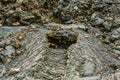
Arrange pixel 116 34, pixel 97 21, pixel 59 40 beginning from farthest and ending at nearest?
pixel 97 21 < pixel 116 34 < pixel 59 40

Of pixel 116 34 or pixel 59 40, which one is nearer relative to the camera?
pixel 59 40

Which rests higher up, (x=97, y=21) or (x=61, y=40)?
(x=61, y=40)

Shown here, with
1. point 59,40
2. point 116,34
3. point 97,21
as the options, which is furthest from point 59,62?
point 97,21

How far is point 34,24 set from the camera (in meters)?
8.09

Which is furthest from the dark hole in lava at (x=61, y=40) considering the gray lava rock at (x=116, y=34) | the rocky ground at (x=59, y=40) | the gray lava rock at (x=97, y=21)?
the gray lava rock at (x=97, y=21)

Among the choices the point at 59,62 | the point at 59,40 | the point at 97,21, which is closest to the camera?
the point at 59,62

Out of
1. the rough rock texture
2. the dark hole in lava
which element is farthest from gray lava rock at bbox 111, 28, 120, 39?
the dark hole in lava

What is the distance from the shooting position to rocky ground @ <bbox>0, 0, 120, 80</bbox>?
18.3 feet

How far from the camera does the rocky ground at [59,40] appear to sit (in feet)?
18.3

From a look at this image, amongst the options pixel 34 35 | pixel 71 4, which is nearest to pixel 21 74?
pixel 34 35

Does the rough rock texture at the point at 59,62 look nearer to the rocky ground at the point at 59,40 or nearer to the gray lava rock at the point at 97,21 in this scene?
the rocky ground at the point at 59,40

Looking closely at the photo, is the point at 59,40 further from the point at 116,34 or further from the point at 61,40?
the point at 116,34

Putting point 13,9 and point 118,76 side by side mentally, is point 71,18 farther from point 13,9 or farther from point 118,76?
point 118,76

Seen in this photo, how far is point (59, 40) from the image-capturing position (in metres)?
6.41
